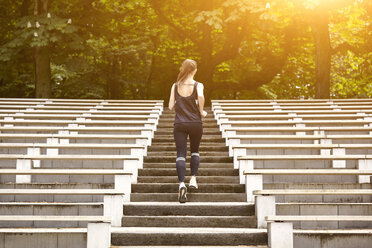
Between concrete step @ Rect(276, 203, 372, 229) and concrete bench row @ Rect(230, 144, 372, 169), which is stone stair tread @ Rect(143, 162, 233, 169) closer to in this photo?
concrete bench row @ Rect(230, 144, 372, 169)

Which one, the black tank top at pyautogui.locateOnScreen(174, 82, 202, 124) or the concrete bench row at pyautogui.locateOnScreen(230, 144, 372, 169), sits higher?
the black tank top at pyautogui.locateOnScreen(174, 82, 202, 124)

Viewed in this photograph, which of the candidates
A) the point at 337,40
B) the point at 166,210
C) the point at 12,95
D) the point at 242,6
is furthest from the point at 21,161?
the point at 337,40

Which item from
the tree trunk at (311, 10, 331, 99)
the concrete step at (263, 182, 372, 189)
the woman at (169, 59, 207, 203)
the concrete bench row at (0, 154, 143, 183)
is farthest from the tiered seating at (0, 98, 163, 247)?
the tree trunk at (311, 10, 331, 99)

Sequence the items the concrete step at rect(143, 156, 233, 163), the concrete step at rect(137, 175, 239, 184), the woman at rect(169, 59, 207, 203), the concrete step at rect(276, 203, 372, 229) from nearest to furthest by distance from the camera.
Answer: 1. the concrete step at rect(276, 203, 372, 229)
2. the woman at rect(169, 59, 207, 203)
3. the concrete step at rect(137, 175, 239, 184)
4. the concrete step at rect(143, 156, 233, 163)

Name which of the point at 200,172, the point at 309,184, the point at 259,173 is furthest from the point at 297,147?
the point at 200,172

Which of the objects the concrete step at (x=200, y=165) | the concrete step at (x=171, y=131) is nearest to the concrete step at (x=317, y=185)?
the concrete step at (x=200, y=165)

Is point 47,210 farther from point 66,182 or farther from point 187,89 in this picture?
point 187,89

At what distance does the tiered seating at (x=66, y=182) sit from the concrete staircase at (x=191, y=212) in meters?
0.27

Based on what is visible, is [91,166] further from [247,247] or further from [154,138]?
[247,247]

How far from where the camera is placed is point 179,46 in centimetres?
2295

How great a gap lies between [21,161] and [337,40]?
18.4 metres

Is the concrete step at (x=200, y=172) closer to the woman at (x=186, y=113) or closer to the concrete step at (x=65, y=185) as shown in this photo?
the concrete step at (x=65, y=185)

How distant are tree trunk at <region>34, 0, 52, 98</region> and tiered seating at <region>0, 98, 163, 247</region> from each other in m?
4.96

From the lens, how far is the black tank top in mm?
6377
